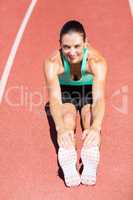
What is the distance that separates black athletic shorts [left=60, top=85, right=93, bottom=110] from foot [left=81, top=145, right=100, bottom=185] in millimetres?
1220

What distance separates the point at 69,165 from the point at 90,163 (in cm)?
22

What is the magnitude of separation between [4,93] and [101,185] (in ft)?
7.80

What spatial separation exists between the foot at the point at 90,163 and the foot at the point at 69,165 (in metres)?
0.08

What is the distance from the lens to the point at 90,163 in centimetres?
517

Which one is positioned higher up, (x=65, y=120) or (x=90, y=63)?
(x=90, y=63)

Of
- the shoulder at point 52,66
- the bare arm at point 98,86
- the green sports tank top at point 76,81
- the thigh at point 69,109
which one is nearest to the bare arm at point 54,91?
the shoulder at point 52,66

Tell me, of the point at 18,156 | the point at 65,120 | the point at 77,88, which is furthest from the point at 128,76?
the point at 18,156

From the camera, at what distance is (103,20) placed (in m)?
8.98

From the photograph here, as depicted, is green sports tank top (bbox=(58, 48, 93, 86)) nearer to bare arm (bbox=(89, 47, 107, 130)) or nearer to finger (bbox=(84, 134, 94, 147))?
bare arm (bbox=(89, 47, 107, 130))

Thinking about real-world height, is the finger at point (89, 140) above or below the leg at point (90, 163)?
above

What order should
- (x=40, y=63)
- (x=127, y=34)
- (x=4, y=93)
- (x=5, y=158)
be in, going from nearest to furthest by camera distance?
(x=5, y=158) < (x=4, y=93) < (x=40, y=63) < (x=127, y=34)

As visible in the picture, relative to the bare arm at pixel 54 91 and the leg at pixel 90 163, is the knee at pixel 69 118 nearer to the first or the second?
the bare arm at pixel 54 91

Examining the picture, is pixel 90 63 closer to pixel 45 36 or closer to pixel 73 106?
pixel 73 106

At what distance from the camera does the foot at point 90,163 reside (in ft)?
16.8
